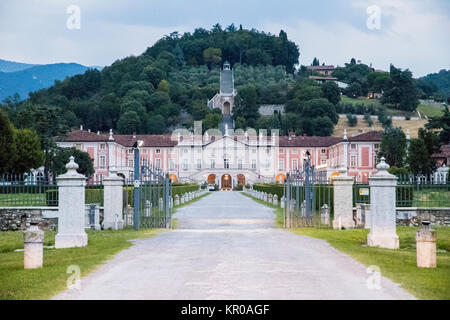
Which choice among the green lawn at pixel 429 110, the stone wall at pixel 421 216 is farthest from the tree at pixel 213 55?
the stone wall at pixel 421 216

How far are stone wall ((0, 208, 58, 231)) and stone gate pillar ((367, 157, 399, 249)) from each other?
10224 millimetres

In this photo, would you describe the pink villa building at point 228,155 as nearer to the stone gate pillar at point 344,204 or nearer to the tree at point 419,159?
the tree at point 419,159

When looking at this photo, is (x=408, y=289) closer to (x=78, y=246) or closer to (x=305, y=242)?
(x=305, y=242)

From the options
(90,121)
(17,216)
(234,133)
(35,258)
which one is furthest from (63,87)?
(35,258)

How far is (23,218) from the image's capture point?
65.5 feet

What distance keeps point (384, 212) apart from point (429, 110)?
127 m

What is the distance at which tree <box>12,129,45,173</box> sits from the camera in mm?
52781

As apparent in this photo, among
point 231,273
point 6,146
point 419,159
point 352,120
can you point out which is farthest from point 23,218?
point 352,120

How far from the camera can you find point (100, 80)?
15288 cm

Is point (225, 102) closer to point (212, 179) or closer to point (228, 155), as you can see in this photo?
point (228, 155)

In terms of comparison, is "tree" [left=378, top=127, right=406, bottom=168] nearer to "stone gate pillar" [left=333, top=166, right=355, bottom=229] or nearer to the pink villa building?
the pink villa building

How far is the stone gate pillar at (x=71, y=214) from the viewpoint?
13.5 meters
